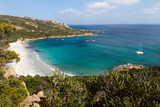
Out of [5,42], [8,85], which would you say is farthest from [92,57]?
[8,85]

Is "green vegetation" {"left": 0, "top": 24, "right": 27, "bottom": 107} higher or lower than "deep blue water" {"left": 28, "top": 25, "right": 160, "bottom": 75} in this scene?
higher

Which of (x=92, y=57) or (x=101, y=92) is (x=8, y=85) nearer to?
(x=101, y=92)

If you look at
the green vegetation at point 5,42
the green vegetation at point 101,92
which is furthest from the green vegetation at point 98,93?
the green vegetation at point 5,42

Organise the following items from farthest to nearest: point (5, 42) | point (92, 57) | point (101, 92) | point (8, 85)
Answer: point (92, 57) < point (5, 42) < point (8, 85) < point (101, 92)

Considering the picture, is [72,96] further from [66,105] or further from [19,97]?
[19,97]

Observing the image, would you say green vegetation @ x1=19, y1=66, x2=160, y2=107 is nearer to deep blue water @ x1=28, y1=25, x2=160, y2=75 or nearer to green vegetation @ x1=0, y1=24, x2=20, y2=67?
green vegetation @ x1=0, y1=24, x2=20, y2=67

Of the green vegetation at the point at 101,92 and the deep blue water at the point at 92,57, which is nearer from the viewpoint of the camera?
the green vegetation at the point at 101,92

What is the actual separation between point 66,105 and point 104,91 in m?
4.68

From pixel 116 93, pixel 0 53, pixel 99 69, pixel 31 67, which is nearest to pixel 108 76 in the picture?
pixel 116 93

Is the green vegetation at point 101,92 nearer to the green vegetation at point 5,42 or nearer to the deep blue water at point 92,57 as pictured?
the green vegetation at point 5,42

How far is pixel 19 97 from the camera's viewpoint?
13.6 metres

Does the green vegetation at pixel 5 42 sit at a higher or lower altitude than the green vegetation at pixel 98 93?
higher

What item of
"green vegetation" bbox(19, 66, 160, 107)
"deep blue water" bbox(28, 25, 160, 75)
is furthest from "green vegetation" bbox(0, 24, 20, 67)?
"deep blue water" bbox(28, 25, 160, 75)

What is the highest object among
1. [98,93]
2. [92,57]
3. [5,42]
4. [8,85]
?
[5,42]
